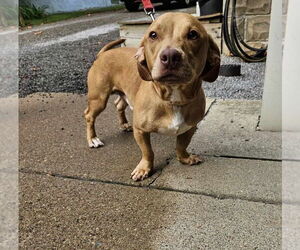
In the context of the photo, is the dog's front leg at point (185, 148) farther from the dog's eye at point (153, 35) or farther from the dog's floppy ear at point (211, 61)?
the dog's eye at point (153, 35)

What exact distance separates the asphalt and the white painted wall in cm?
1383

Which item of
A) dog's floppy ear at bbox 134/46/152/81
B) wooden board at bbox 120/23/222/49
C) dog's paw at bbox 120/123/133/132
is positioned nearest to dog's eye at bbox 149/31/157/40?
dog's floppy ear at bbox 134/46/152/81

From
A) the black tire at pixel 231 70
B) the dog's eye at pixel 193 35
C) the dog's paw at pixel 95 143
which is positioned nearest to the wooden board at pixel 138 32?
the black tire at pixel 231 70

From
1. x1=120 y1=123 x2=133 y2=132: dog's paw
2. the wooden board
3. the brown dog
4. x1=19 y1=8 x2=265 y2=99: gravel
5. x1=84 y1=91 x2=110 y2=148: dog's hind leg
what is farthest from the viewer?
the wooden board

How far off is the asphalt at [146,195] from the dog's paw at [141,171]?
0.15ft

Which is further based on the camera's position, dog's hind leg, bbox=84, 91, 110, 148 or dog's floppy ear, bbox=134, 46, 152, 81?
dog's hind leg, bbox=84, 91, 110, 148

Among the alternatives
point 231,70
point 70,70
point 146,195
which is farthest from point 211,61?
point 70,70

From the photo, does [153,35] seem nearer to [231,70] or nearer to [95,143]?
[95,143]

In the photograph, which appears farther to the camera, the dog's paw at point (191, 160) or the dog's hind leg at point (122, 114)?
the dog's hind leg at point (122, 114)

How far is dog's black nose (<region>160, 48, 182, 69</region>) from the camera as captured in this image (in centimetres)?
220

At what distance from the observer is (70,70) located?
6.24 metres

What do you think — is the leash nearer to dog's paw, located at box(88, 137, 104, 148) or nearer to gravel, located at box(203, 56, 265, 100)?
dog's paw, located at box(88, 137, 104, 148)

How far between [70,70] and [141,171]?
12.5 feet

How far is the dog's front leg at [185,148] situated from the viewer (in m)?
2.91
